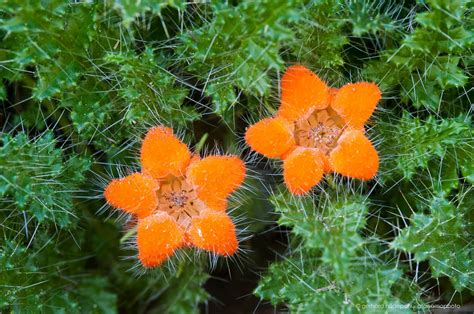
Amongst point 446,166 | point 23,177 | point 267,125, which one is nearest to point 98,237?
point 23,177

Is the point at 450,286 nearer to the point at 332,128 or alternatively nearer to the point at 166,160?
the point at 332,128

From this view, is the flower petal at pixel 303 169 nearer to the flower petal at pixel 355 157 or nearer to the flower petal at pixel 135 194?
the flower petal at pixel 355 157

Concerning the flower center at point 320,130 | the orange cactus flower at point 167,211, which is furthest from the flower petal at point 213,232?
the flower center at point 320,130

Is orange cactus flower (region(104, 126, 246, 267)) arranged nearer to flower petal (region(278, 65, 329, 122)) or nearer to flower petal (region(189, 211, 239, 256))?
flower petal (region(189, 211, 239, 256))

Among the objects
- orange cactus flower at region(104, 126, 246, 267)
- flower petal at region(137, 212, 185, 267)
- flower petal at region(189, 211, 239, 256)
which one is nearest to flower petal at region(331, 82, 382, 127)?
orange cactus flower at region(104, 126, 246, 267)

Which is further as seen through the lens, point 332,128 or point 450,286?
point 450,286

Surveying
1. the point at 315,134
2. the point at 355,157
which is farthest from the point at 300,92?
the point at 355,157
